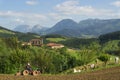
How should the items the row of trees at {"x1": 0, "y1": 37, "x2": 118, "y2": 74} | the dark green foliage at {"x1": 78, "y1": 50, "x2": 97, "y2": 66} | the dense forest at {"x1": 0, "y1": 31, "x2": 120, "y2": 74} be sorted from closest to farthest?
the dense forest at {"x1": 0, "y1": 31, "x2": 120, "y2": 74} → the row of trees at {"x1": 0, "y1": 37, "x2": 118, "y2": 74} → the dark green foliage at {"x1": 78, "y1": 50, "x2": 97, "y2": 66}

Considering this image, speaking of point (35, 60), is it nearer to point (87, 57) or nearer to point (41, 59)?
point (41, 59)

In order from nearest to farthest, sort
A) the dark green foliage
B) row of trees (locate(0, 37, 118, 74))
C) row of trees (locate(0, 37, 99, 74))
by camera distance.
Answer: row of trees (locate(0, 37, 118, 74)) < row of trees (locate(0, 37, 99, 74)) < the dark green foliage

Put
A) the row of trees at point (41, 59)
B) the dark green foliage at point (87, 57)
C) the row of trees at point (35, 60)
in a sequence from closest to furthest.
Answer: the row of trees at point (41, 59) < the row of trees at point (35, 60) < the dark green foliage at point (87, 57)

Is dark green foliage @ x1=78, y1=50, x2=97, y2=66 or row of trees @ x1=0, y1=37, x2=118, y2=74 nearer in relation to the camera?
row of trees @ x1=0, y1=37, x2=118, y2=74

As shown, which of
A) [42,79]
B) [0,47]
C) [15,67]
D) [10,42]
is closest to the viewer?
[42,79]

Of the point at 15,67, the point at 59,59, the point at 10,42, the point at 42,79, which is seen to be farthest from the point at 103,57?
the point at 10,42

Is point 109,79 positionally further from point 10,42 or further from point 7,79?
point 10,42

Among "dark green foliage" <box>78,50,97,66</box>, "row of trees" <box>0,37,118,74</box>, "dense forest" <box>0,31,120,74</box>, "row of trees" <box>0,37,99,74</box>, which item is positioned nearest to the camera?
"dense forest" <box>0,31,120,74</box>

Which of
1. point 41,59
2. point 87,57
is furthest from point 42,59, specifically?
point 87,57

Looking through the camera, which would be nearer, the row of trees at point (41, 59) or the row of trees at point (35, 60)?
the row of trees at point (41, 59)

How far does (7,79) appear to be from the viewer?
1172 inches

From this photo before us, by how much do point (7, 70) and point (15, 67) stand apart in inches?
82.3

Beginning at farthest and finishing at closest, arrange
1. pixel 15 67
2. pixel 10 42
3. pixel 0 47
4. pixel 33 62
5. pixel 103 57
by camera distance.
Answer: pixel 10 42
pixel 0 47
pixel 33 62
pixel 15 67
pixel 103 57

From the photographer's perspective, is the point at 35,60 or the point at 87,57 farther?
the point at 35,60
